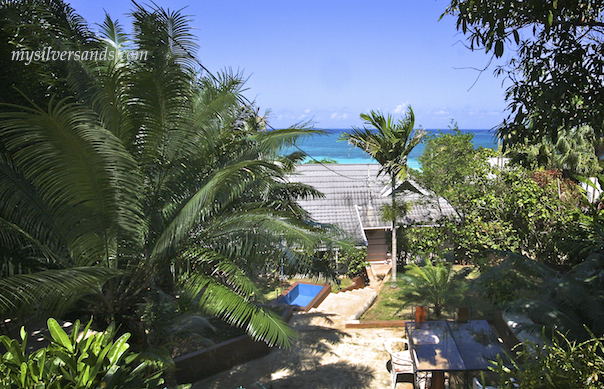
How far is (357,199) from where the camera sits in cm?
1839

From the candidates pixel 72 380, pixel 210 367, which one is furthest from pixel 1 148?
pixel 210 367

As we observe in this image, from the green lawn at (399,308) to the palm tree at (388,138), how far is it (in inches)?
152

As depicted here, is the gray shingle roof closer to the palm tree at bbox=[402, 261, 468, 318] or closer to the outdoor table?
the palm tree at bbox=[402, 261, 468, 318]

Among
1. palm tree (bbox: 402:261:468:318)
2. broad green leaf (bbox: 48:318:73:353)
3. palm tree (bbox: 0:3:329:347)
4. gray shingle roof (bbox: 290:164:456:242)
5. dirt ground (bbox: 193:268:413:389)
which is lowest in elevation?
dirt ground (bbox: 193:268:413:389)

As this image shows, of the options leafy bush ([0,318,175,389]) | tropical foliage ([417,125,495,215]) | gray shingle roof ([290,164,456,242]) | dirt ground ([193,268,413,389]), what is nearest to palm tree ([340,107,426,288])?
tropical foliage ([417,125,495,215])

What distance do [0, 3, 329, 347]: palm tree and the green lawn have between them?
659cm

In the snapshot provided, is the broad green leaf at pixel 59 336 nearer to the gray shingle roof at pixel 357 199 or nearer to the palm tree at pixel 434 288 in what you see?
the palm tree at pixel 434 288

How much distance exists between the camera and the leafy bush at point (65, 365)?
315cm

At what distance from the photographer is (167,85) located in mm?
5254

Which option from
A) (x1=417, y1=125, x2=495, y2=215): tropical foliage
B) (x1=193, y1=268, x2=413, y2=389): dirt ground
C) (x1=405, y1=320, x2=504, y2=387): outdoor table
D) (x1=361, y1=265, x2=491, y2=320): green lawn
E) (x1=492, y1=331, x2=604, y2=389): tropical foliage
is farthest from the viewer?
(x1=417, y1=125, x2=495, y2=215): tropical foliage

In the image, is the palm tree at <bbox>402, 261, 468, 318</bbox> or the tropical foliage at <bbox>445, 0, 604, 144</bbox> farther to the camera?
the palm tree at <bbox>402, 261, 468, 318</bbox>

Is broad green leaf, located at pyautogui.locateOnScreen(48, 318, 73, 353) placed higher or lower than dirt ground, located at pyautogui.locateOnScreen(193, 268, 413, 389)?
higher

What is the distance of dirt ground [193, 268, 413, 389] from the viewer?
8477 millimetres

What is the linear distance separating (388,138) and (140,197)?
388 inches
